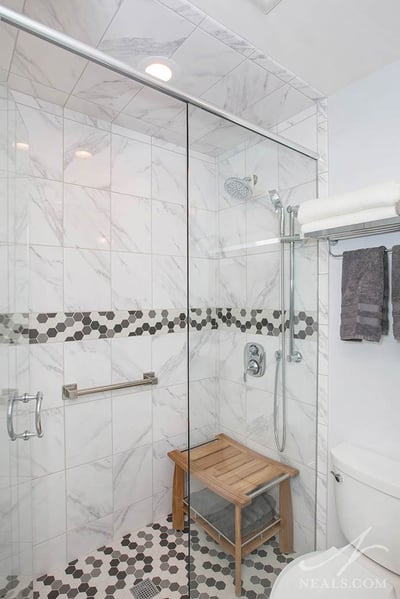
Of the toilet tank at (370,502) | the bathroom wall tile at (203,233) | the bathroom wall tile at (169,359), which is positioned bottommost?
the toilet tank at (370,502)

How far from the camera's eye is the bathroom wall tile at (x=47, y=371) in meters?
1.68

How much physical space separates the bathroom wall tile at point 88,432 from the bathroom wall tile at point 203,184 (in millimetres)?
1285

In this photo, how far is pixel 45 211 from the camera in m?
1.72

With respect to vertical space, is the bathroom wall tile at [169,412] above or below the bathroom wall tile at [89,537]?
above

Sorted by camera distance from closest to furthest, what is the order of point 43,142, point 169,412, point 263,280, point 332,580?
1. point 332,580
2. point 263,280
3. point 43,142
4. point 169,412

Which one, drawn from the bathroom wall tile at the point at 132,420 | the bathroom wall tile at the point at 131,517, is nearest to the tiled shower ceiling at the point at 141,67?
the bathroom wall tile at the point at 132,420

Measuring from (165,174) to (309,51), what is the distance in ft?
3.58

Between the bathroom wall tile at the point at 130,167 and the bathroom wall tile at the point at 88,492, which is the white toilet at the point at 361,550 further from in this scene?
the bathroom wall tile at the point at 130,167

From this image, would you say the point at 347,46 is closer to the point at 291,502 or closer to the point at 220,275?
the point at 220,275

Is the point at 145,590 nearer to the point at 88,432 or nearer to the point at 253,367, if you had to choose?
the point at 88,432

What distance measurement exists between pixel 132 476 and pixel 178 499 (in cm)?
32

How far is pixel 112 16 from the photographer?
1163 mm

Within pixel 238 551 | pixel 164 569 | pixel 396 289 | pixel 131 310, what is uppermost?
pixel 396 289

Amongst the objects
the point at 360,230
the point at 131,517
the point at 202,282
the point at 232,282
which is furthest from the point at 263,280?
the point at 131,517
